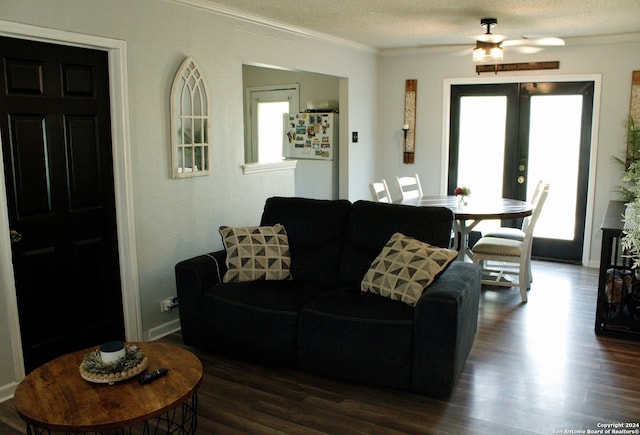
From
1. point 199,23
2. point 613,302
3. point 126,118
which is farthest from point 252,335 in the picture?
point 613,302

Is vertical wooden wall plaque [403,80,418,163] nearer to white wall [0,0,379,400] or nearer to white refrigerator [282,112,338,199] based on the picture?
white refrigerator [282,112,338,199]

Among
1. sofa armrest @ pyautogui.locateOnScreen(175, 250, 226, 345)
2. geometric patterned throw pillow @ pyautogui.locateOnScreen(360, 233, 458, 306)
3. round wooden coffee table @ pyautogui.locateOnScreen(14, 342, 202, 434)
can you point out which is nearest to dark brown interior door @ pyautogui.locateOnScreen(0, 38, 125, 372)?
sofa armrest @ pyautogui.locateOnScreen(175, 250, 226, 345)

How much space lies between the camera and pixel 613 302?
4148 millimetres

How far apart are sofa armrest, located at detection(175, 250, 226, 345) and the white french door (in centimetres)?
392

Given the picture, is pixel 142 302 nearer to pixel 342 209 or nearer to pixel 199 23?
pixel 342 209

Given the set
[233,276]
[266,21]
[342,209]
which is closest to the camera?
[233,276]

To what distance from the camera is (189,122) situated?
4242 mm

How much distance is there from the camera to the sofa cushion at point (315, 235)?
399cm

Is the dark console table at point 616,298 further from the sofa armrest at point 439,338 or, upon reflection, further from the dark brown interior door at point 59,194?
the dark brown interior door at point 59,194

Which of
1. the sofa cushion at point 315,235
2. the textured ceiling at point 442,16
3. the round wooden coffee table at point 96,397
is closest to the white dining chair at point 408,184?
the textured ceiling at point 442,16

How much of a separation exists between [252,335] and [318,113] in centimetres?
365

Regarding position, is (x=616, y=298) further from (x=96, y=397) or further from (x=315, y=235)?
(x=96, y=397)

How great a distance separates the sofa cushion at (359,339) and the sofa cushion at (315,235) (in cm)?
52

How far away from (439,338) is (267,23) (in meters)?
3.15
